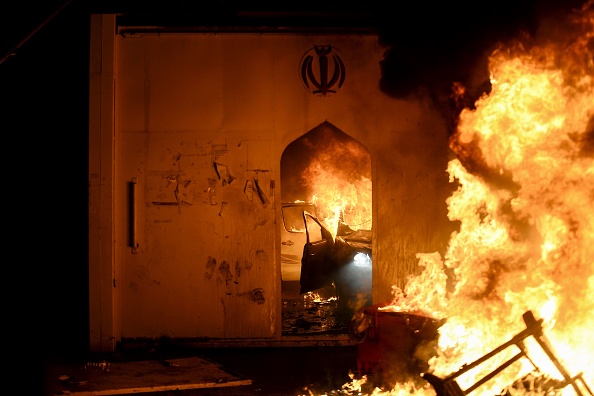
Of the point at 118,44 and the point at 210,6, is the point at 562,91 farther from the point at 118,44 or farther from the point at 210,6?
the point at 118,44

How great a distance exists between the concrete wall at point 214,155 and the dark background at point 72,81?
33cm

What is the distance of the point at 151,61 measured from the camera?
8727mm

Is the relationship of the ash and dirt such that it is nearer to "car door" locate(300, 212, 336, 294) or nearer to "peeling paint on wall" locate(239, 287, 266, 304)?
"car door" locate(300, 212, 336, 294)

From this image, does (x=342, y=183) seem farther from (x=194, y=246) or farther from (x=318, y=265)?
(x=194, y=246)

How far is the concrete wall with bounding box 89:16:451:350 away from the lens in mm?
8711

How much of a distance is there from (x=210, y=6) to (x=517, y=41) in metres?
4.16

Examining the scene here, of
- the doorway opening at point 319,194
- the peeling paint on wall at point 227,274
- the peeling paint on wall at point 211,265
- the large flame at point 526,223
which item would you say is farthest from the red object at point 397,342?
the doorway opening at point 319,194

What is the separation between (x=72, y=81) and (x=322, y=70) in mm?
4027

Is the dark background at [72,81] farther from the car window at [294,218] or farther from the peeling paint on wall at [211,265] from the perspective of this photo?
the car window at [294,218]

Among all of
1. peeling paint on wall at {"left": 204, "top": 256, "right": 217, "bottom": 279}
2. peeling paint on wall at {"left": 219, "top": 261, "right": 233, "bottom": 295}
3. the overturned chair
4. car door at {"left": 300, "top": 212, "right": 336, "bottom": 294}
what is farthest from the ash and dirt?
the overturned chair

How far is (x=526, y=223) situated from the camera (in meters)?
7.97

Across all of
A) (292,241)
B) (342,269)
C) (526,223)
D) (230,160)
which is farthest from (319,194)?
(526,223)

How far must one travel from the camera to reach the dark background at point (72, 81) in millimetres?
8266

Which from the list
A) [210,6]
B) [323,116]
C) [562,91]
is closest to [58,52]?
[210,6]
